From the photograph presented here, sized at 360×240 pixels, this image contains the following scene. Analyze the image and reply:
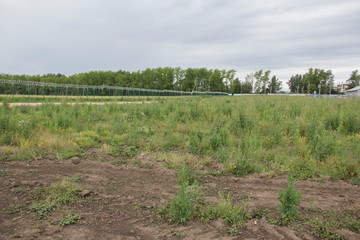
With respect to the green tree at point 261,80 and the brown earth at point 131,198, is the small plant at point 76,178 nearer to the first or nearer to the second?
the brown earth at point 131,198

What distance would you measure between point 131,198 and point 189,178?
52.5 inches

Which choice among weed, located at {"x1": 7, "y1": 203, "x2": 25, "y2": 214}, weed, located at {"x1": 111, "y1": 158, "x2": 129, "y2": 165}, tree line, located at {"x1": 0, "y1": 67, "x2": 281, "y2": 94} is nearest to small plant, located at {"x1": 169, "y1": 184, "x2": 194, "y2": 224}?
weed, located at {"x1": 7, "y1": 203, "x2": 25, "y2": 214}

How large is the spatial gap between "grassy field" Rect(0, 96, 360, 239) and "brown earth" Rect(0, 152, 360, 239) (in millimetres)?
22

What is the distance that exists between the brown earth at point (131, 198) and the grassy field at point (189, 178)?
22 millimetres

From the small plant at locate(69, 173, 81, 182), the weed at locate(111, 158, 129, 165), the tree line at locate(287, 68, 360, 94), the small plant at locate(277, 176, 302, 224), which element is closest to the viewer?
the small plant at locate(277, 176, 302, 224)

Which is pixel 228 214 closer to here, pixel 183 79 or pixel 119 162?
pixel 119 162

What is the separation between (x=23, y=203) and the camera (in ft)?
13.3

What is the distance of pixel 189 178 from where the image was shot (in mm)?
5082

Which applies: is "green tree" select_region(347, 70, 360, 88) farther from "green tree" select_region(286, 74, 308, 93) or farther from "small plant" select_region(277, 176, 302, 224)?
"small plant" select_region(277, 176, 302, 224)

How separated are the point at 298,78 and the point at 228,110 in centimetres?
12654

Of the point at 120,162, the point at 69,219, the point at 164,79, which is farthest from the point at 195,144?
the point at 164,79

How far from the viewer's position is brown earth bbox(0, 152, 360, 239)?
330cm

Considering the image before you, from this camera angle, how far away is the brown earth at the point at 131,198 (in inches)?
130

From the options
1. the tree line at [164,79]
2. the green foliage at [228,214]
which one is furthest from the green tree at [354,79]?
the green foliage at [228,214]
